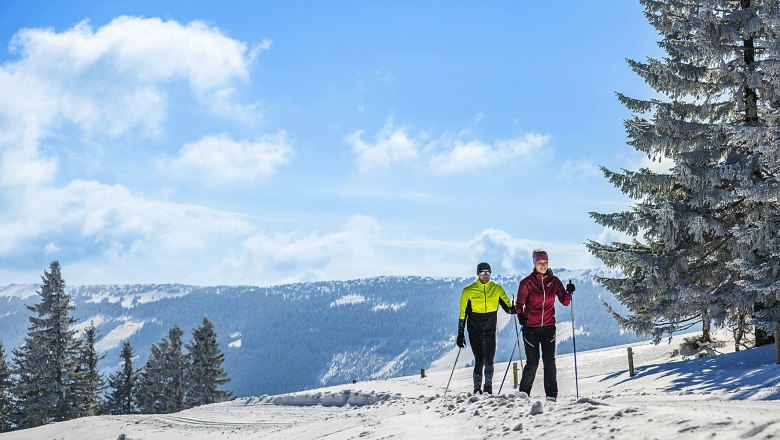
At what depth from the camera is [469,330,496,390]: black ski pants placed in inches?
454

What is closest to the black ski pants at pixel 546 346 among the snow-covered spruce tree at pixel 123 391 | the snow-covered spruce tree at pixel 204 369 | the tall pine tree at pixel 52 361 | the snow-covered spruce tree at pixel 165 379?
the tall pine tree at pixel 52 361

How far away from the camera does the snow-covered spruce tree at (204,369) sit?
47.2 meters

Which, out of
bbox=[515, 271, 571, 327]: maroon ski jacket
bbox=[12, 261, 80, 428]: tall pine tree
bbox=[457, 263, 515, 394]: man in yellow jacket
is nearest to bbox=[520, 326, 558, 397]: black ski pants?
bbox=[515, 271, 571, 327]: maroon ski jacket

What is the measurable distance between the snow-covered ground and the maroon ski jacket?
1351 millimetres

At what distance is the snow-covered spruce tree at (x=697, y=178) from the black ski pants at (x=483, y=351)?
8532 mm

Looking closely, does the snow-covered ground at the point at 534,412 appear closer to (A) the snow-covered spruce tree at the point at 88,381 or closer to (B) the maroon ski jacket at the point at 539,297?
(B) the maroon ski jacket at the point at 539,297

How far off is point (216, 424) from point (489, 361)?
13.8m

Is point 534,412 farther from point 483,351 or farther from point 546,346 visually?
point 483,351

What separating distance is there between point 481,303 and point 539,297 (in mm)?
1462

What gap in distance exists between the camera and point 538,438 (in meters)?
6.74

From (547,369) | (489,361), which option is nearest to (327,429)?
(489,361)

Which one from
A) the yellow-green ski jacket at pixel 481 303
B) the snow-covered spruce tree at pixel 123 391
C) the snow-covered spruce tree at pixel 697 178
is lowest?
the snow-covered spruce tree at pixel 123 391

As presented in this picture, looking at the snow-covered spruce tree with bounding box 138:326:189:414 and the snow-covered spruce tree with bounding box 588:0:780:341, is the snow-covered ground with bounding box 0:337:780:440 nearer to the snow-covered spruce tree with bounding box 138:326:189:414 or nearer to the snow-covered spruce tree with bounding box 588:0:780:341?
the snow-covered spruce tree with bounding box 588:0:780:341

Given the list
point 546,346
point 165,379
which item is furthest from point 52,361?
point 546,346
